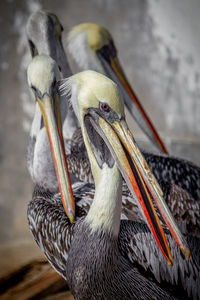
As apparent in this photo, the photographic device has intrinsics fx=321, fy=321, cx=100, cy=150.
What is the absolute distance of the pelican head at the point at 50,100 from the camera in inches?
44.1

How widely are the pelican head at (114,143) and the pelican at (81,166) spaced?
30 centimetres

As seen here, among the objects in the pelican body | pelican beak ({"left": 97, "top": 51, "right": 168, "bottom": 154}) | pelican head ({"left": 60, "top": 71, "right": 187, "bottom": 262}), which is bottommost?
the pelican body

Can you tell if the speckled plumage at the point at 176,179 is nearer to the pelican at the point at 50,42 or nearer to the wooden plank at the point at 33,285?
the pelican at the point at 50,42

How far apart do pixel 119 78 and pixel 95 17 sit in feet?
6.49

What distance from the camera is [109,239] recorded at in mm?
896

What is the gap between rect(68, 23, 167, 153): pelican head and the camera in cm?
177

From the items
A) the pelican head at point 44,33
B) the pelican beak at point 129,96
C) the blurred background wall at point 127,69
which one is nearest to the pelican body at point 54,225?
the pelican head at point 44,33

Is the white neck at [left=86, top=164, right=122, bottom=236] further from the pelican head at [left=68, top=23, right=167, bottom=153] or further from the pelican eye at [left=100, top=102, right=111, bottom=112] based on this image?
the pelican head at [left=68, top=23, right=167, bottom=153]

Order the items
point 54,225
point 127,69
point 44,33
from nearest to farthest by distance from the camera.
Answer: point 54,225 → point 44,33 → point 127,69

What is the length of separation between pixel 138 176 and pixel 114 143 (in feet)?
0.36

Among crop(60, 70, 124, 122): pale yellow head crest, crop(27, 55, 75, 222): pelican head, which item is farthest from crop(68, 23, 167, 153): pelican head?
crop(60, 70, 124, 122): pale yellow head crest

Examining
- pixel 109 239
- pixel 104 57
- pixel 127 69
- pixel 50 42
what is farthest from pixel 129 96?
pixel 127 69

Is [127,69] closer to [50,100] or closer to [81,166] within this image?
[81,166]

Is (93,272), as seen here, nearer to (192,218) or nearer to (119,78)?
(192,218)
